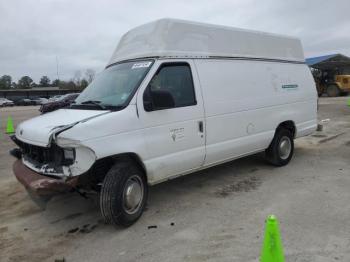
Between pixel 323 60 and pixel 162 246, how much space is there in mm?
34339

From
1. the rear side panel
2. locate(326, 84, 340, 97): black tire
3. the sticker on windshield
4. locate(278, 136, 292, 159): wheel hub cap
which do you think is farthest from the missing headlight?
locate(326, 84, 340, 97): black tire

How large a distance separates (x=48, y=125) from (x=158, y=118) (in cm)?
139

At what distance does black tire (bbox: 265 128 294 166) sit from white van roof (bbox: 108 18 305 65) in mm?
1525

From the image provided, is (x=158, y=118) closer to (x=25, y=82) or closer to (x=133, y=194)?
(x=133, y=194)

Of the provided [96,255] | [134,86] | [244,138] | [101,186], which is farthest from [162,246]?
[244,138]

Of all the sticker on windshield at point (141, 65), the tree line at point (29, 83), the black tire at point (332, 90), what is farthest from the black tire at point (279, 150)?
the tree line at point (29, 83)

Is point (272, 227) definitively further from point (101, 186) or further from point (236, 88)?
point (236, 88)

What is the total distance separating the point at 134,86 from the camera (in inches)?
180

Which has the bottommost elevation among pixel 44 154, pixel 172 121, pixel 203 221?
pixel 203 221

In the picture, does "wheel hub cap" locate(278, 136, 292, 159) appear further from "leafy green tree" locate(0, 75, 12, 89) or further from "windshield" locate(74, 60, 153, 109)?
"leafy green tree" locate(0, 75, 12, 89)

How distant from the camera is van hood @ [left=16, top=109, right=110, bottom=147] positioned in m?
4.07

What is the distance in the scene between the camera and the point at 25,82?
368ft

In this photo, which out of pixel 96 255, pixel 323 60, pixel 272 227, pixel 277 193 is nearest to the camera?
pixel 272 227

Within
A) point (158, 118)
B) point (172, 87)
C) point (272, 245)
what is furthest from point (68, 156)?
point (272, 245)
